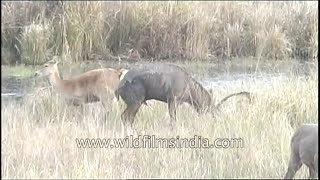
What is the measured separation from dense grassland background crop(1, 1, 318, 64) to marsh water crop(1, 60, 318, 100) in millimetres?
446

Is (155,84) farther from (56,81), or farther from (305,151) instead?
(305,151)

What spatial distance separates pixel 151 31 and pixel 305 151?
25.8 feet

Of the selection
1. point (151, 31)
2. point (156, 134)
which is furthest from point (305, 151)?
point (151, 31)

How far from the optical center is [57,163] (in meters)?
5.02

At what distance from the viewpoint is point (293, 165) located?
4.31m

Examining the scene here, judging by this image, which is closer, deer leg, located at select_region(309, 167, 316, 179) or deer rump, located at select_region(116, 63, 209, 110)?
deer leg, located at select_region(309, 167, 316, 179)

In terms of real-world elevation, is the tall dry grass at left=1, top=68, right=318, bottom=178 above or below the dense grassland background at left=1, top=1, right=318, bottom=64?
above

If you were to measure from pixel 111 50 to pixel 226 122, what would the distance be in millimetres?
6059

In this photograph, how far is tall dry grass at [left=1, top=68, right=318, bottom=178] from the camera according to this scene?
484 centimetres

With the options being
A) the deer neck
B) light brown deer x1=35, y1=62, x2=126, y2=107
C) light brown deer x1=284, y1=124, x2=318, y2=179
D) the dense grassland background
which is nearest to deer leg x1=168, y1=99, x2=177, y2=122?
light brown deer x1=35, y1=62, x2=126, y2=107

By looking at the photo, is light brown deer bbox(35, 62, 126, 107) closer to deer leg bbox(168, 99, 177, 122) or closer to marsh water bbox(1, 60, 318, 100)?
deer leg bbox(168, 99, 177, 122)

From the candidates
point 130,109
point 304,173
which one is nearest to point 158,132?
point 130,109

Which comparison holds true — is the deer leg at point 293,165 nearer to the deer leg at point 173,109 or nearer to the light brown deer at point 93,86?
the deer leg at point 173,109

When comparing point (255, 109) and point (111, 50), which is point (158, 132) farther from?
point (111, 50)
